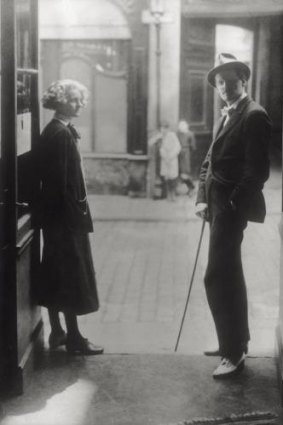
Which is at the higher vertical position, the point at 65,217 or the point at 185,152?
the point at 65,217

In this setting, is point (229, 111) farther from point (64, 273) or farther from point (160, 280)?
point (160, 280)

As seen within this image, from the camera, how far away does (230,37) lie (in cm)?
1753

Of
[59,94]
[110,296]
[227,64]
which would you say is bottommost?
[110,296]

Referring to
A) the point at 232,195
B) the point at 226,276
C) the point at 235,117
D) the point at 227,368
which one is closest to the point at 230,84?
the point at 235,117

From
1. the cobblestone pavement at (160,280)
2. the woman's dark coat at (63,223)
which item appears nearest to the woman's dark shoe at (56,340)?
the woman's dark coat at (63,223)

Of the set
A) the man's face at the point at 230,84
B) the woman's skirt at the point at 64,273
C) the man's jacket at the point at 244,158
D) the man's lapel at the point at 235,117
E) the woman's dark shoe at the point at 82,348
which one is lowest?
the woman's dark shoe at the point at 82,348

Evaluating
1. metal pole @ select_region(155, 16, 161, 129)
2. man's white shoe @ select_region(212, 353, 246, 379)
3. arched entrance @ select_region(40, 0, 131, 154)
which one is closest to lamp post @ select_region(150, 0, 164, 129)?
metal pole @ select_region(155, 16, 161, 129)

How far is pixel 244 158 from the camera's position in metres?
4.72

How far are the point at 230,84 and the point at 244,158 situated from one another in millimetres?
475

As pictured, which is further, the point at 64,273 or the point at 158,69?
the point at 158,69

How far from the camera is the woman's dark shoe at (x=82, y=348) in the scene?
5191 millimetres

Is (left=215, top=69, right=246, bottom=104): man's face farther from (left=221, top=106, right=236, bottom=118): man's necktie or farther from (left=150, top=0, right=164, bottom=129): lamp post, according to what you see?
(left=150, top=0, right=164, bottom=129): lamp post

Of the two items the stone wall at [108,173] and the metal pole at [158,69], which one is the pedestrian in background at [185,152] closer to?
the metal pole at [158,69]

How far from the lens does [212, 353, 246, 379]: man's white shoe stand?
4.79 meters
